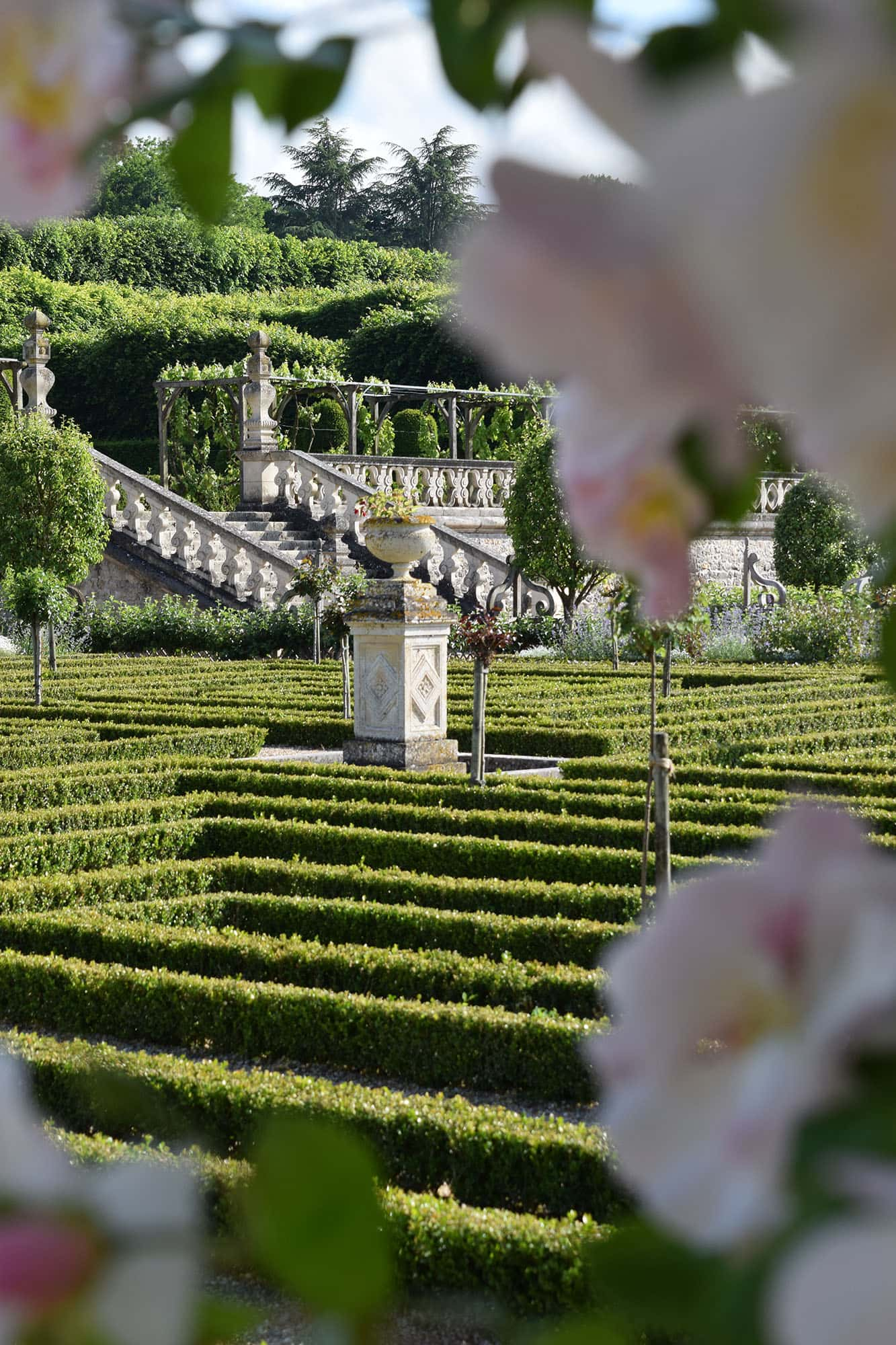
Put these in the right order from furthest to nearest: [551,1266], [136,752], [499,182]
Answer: [136,752], [551,1266], [499,182]

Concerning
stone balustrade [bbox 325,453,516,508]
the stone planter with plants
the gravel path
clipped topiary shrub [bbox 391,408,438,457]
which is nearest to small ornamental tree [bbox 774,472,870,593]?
stone balustrade [bbox 325,453,516,508]

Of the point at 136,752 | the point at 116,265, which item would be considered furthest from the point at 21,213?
the point at 116,265

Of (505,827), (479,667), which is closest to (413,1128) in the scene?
(505,827)

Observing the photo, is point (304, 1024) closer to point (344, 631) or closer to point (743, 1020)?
point (743, 1020)

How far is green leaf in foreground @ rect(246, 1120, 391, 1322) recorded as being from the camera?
305 millimetres

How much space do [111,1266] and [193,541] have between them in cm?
2222

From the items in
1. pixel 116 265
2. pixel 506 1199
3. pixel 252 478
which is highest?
pixel 116 265

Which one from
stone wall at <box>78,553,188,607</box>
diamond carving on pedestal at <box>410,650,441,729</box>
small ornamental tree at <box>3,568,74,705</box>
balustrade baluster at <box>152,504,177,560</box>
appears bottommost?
diamond carving on pedestal at <box>410,650,441,729</box>

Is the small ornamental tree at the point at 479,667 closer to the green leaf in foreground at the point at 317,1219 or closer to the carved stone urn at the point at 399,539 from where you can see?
the carved stone urn at the point at 399,539

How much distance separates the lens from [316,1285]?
310 mm

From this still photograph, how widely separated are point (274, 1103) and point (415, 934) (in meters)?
1.99

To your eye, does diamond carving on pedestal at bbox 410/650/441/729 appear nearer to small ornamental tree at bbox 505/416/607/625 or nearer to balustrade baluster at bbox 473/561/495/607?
small ornamental tree at bbox 505/416/607/625

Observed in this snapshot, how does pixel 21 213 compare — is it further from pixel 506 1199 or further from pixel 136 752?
pixel 136 752

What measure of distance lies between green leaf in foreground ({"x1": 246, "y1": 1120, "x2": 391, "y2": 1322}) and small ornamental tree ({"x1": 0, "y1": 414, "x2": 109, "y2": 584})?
17.5m
